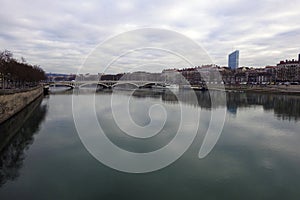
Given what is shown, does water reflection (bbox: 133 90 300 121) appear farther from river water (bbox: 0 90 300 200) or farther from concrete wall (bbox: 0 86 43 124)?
concrete wall (bbox: 0 86 43 124)

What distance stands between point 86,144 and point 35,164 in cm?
180

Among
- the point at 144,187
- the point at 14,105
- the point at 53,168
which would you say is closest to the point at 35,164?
the point at 53,168

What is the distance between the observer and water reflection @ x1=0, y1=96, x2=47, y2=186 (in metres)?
5.39

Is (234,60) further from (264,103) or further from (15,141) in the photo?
(15,141)

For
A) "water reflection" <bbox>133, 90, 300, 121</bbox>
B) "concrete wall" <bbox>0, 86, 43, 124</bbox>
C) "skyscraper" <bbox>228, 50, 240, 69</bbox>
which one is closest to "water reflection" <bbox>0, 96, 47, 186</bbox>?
"concrete wall" <bbox>0, 86, 43, 124</bbox>

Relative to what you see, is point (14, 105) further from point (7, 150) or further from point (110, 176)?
point (110, 176)

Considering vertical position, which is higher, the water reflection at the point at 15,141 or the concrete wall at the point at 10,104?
the concrete wall at the point at 10,104

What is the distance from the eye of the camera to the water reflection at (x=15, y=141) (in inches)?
212

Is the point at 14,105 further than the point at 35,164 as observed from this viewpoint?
Yes

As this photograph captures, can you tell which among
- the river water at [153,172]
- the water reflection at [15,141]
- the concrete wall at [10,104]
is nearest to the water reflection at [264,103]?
the river water at [153,172]

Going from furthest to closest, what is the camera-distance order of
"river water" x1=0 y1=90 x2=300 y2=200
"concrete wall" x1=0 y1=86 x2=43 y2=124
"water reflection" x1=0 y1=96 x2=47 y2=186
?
"concrete wall" x1=0 y1=86 x2=43 y2=124
"water reflection" x1=0 y1=96 x2=47 y2=186
"river water" x1=0 y1=90 x2=300 y2=200

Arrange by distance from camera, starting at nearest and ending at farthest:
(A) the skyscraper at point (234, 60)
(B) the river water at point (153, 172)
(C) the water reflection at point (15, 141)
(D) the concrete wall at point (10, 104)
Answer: (B) the river water at point (153, 172) < (C) the water reflection at point (15, 141) < (D) the concrete wall at point (10, 104) < (A) the skyscraper at point (234, 60)

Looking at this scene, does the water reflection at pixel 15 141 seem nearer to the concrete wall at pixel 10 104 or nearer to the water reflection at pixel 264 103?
the concrete wall at pixel 10 104

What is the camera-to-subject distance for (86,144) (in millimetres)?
7297
